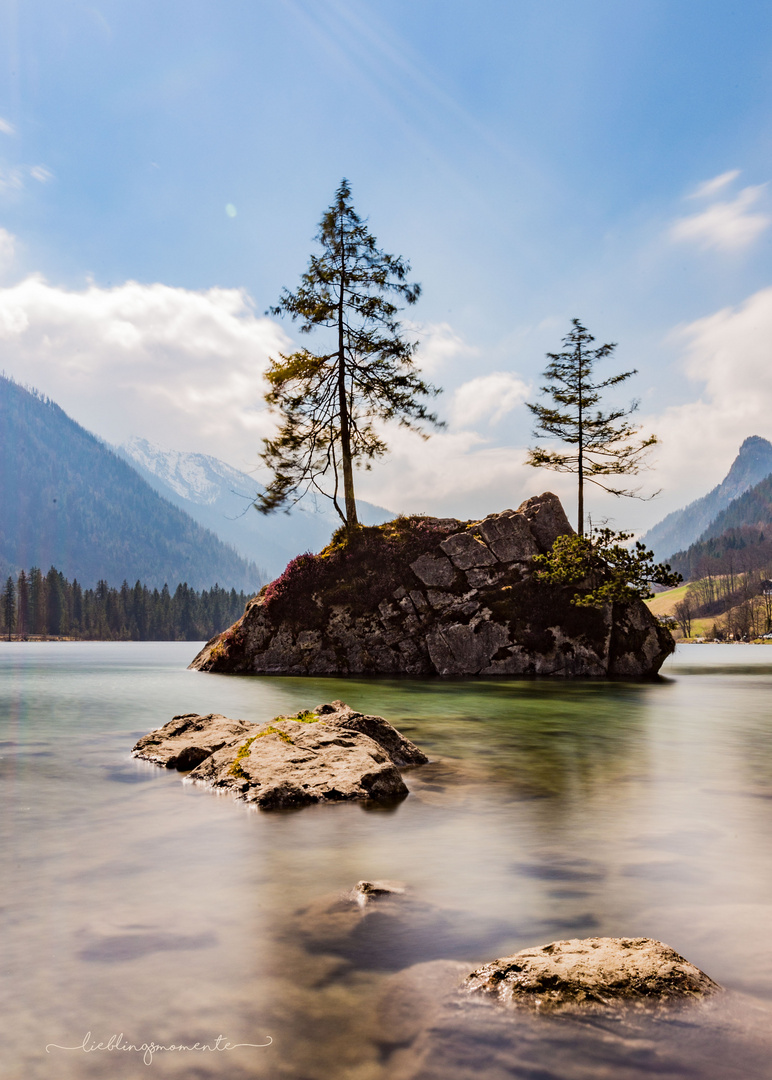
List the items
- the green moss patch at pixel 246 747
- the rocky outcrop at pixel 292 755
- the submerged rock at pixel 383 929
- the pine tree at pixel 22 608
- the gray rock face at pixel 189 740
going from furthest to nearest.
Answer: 1. the pine tree at pixel 22 608
2. the gray rock face at pixel 189 740
3. the green moss patch at pixel 246 747
4. the rocky outcrop at pixel 292 755
5. the submerged rock at pixel 383 929

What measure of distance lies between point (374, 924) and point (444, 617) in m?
26.5

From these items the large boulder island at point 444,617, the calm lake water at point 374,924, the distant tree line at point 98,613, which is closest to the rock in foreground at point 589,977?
the calm lake water at point 374,924

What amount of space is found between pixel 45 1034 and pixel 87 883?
2.34 meters

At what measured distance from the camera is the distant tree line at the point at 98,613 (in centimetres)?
15800

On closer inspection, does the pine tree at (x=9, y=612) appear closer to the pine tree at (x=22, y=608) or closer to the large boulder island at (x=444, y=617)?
the pine tree at (x=22, y=608)

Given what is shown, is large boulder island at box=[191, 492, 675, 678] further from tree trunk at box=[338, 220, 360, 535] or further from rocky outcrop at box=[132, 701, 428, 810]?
rocky outcrop at box=[132, 701, 428, 810]

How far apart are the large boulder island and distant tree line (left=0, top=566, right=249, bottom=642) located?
14530 cm

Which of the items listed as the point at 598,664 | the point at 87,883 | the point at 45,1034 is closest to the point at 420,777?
the point at 87,883

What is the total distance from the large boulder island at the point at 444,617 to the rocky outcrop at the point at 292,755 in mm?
18746

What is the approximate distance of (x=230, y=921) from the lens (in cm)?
496

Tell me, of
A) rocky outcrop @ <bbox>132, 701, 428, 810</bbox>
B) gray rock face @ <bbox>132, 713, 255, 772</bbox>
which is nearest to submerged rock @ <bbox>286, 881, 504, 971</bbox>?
rocky outcrop @ <bbox>132, 701, 428, 810</bbox>

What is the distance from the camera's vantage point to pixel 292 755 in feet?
31.9

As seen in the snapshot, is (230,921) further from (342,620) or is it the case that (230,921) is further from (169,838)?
(342,620)

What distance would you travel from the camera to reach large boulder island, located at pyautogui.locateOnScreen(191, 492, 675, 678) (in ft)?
101
